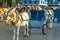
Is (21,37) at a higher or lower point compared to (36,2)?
lower

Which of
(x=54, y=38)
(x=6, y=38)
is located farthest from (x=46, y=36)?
(x=6, y=38)

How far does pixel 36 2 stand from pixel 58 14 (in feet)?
5.51

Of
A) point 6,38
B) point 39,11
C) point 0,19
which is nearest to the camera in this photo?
point 6,38

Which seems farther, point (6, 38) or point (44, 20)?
point (44, 20)

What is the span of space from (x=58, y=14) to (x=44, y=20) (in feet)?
18.6

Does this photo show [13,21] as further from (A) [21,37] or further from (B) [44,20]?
(B) [44,20]

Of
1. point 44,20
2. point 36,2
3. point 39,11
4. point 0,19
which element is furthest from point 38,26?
point 0,19

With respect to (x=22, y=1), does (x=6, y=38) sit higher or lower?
lower

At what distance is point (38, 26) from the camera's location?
11.0 metres

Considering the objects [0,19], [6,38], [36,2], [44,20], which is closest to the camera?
[6,38]

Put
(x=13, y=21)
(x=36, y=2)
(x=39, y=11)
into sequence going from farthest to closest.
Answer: (x=36, y=2) → (x=39, y=11) → (x=13, y=21)

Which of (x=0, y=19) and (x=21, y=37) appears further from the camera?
(x=0, y=19)

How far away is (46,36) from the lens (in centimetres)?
1046

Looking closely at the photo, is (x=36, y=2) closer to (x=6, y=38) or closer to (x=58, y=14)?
(x=58, y=14)
